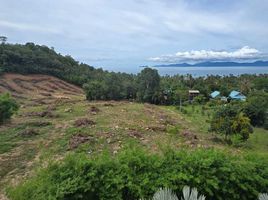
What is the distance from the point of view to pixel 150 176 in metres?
5.88

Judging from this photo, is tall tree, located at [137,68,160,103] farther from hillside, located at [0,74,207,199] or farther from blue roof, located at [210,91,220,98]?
blue roof, located at [210,91,220,98]

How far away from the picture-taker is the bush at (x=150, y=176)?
5660 mm

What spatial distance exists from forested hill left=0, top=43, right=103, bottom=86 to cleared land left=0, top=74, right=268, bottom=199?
14984 mm

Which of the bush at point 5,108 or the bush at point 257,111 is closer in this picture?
the bush at point 5,108

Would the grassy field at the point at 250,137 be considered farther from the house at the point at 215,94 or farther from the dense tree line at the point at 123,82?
the house at the point at 215,94

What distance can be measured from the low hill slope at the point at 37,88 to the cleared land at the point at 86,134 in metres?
7.55

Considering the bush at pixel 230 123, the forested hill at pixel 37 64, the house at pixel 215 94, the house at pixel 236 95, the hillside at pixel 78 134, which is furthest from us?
the forested hill at pixel 37 64

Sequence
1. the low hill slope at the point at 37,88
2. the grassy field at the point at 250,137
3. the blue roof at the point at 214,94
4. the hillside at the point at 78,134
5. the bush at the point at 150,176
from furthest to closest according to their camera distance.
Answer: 1. the blue roof at the point at 214,94
2. the low hill slope at the point at 37,88
3. the grassy field at the point at 250,137
4. the hillside at the point at 78,134
5. the bush at the point at 150,176

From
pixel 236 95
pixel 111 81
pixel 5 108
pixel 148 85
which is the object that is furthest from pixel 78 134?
pixel 236 95

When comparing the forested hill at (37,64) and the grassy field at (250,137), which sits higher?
the forested hill at (37,64)

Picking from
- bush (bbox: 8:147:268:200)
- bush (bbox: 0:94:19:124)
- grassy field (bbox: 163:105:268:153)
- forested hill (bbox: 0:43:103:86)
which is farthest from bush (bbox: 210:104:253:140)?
forested hill (bbox: 0:43:103:86)

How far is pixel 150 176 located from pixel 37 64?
128ft

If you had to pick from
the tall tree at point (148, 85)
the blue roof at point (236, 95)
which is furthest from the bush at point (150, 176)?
the blue roof at point (236, 95)

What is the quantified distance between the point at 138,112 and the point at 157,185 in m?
17.8
